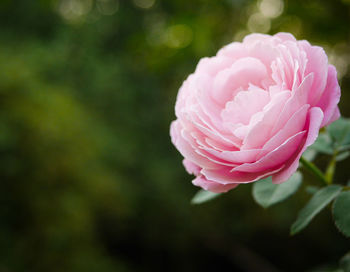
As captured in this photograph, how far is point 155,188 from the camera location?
3.46 meters

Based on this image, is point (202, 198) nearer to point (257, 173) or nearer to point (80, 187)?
point (257, 173)

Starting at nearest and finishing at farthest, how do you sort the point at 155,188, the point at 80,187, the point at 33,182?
the point at 33,182, the point at 80,187, the point at 155,188

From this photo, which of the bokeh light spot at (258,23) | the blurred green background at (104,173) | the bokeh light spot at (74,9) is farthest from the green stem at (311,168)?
the bokeh light spot at (74,9)

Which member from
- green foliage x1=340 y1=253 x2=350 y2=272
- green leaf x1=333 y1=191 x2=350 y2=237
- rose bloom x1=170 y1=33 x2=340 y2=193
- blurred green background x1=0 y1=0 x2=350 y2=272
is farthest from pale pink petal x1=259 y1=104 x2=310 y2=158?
blurred green background x1=0 y1=0 x2=350 y2=272

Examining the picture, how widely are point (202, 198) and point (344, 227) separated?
22 cm

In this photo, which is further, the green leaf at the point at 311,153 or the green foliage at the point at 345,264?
the green leaf at the point at 311,153

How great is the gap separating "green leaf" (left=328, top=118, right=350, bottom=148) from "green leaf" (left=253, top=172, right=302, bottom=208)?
0.07m

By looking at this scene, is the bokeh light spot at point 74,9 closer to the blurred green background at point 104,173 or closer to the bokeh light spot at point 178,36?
the blurred green background at point 104,173

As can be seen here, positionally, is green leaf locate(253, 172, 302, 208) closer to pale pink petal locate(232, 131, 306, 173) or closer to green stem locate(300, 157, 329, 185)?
green stem locate(300, 157, 329, 185)

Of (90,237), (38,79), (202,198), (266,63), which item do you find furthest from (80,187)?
(266,63)

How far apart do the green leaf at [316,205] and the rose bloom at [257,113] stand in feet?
0.31

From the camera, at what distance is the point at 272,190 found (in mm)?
497

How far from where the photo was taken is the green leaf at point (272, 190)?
473mm

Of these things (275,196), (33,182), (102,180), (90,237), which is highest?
(275,196)
